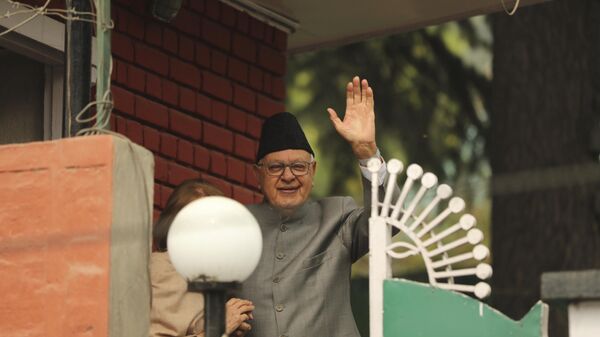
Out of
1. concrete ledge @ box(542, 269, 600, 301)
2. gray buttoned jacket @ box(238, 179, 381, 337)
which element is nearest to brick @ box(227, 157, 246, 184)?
gray buttoned jacket @ box(238, 179, 381, 337)

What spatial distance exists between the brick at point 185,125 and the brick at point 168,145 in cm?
5

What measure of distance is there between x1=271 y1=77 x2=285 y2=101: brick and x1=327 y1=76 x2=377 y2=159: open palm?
3293mm

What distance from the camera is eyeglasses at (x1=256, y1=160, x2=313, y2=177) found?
736 centimetres

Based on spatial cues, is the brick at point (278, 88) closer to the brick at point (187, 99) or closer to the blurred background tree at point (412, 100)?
the brick at point (187, 99)

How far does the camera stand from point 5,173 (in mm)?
6621

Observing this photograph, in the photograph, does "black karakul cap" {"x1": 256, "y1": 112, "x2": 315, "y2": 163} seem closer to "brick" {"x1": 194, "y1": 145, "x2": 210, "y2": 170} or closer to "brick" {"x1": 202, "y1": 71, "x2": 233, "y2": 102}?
"brick" {"x1": 194, "y1": 145, "x2": 210, "y2": 170}

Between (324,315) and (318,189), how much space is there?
32.6 feet

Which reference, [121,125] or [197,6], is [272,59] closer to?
[197,6]

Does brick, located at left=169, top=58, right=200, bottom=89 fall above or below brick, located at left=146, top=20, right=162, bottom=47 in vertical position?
below

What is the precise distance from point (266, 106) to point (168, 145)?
1035mm

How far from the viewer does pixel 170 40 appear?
9602 millimetres

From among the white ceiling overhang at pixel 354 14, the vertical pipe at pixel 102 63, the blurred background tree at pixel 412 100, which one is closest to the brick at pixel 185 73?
the white ceiling overhang at pixel 354 14

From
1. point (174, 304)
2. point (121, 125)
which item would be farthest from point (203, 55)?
point (174, 304)

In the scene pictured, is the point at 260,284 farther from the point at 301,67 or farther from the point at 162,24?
the point at 301,67
